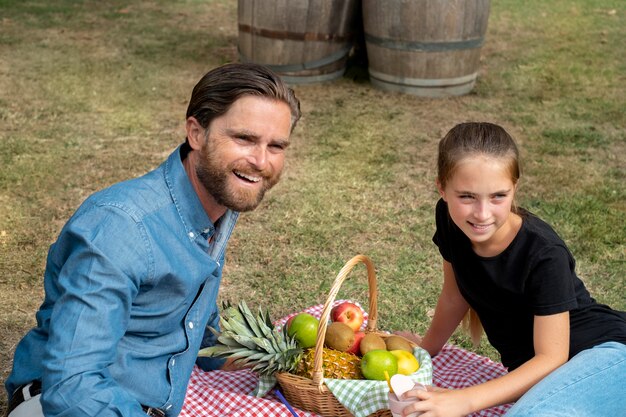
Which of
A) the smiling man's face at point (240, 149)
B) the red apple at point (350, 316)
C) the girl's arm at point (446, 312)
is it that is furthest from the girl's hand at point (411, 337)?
the smiling man's face at point (240, 149)

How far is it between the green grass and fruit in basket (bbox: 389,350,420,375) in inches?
35.7

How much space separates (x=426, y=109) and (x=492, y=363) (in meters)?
4.09

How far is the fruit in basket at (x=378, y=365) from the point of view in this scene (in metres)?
3.15

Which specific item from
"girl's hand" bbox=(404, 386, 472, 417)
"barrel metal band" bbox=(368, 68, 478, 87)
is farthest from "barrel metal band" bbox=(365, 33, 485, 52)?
"girl's hand" bbox=(404, 386, 472, 417)

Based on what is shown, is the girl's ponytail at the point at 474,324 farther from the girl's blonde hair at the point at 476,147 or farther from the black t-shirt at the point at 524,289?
the girl's blonde hair at the point at 476,147

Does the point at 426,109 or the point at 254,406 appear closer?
the point at 254,406

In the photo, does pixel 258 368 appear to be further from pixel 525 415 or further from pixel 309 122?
pixel 309 122

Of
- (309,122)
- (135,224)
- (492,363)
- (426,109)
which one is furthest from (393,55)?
(135,224)

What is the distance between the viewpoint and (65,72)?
821 centimetres

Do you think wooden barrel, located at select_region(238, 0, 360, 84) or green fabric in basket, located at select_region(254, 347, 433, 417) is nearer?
green fabric in basket, located at select_region(254, 347, 433, 417)

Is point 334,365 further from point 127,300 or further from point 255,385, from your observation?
point 127,300

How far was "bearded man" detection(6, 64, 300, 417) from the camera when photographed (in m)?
2.27

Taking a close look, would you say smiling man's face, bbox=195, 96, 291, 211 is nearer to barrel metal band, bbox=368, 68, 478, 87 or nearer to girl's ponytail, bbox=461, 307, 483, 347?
girl's ponytail, bbox=461, 307, 483, 347

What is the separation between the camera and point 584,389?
2.81 m
